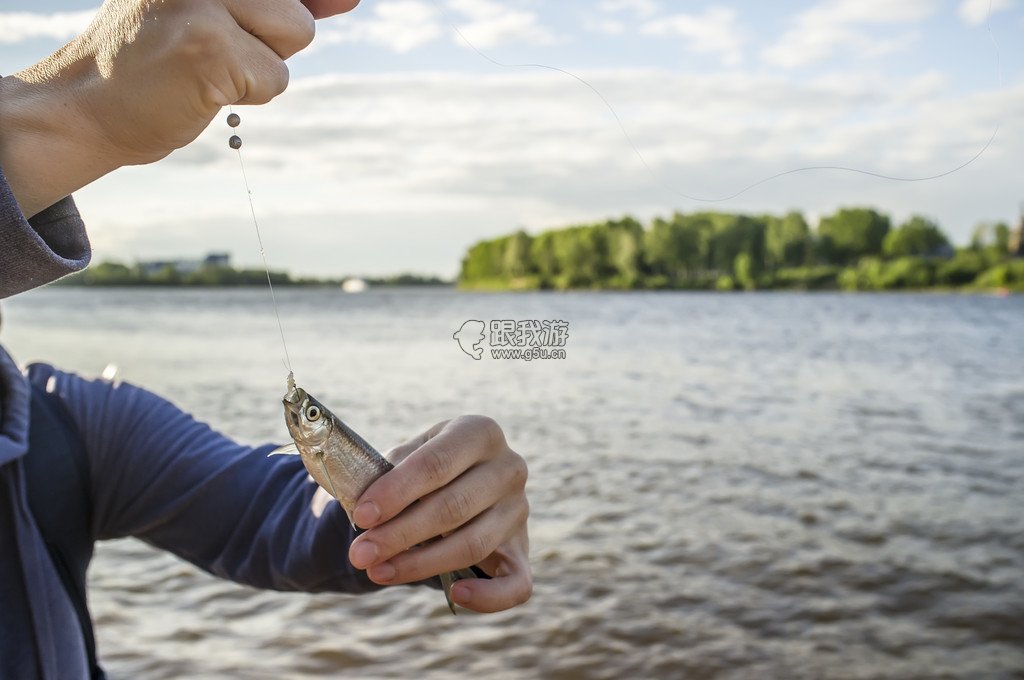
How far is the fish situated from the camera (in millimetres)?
1702

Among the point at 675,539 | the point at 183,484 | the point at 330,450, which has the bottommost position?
the point at 675,539

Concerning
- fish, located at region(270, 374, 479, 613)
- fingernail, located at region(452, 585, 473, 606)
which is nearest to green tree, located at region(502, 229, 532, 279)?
fingernail, located at region(452, 585, 473, 606)

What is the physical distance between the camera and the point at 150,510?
2.90 meters

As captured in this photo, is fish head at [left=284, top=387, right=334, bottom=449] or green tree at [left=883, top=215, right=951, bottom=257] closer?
fish head at [left=284, top=387, right=334, bottom=449]

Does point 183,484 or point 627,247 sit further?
point 627,247

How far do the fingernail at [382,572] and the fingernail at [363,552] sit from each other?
0.06 meters

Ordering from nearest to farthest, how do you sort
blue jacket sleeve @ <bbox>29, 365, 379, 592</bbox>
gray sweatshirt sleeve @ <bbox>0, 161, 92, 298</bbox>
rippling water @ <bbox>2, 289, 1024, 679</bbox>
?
gray sweatshirt sleeve @ <bbox>0, 161, 92, 298</bbox>
blue jacket sleeve @ <bbox>29, 365, 379, 592</bbox>
rippling water @ <bbox>2, 289, 1024, 679</bbox>

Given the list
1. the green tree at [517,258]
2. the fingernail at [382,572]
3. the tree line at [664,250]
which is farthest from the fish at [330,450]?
the green tree at [517,258]

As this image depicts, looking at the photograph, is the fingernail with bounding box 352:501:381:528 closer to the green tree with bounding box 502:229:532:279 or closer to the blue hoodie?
the blue hoodie
